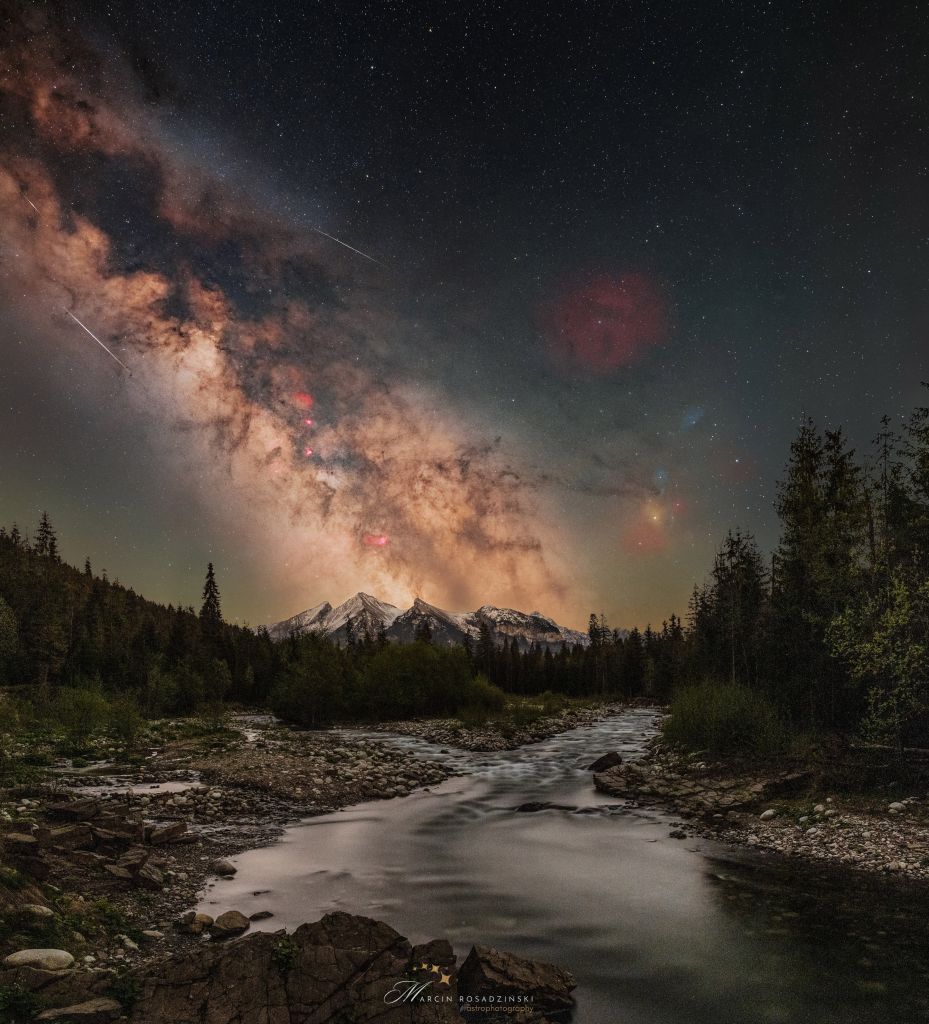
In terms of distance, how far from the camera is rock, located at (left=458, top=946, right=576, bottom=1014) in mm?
7867

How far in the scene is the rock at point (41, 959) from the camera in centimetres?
713

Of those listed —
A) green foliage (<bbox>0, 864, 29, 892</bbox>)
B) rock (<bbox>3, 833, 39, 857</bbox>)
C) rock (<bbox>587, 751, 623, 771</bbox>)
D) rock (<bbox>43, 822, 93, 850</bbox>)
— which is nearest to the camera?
green foliage (<bbox>0, 864, 29, 892</bbox>)

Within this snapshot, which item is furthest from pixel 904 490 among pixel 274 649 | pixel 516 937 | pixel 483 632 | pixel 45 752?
pixel 483 632

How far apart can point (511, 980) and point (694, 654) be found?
73834 mm

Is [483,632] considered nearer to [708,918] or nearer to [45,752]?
[45,752]

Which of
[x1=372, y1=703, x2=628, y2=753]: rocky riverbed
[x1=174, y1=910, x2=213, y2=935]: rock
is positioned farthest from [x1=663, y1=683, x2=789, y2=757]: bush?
[x1=174, y1=910, x2=213, y2=935]: rock

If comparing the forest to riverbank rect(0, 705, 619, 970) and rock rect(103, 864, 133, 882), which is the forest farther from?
rock rect(103, 864, 133, 882)

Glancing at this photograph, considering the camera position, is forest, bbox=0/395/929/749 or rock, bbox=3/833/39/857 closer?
rock, bbox=3/833/39/857

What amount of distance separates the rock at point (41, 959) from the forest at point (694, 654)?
70.8ft

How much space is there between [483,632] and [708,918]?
138460 millimetres

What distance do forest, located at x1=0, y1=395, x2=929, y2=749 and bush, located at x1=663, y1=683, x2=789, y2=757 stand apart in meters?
0.10

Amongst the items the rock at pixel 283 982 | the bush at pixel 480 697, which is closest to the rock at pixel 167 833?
the rock at pixel 283 982

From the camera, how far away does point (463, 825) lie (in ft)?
68.1

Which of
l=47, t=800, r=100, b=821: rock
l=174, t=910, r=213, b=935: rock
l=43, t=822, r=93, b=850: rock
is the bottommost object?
l=174, t=910, r=213, b=935: rock
